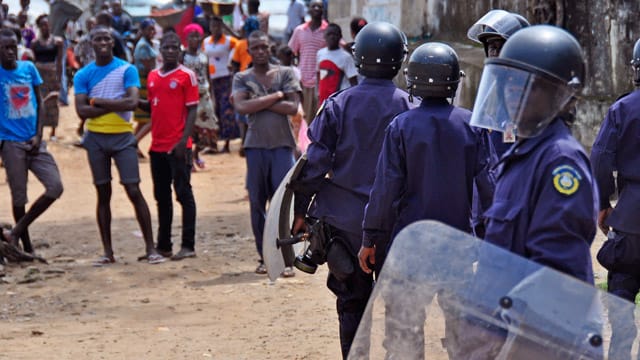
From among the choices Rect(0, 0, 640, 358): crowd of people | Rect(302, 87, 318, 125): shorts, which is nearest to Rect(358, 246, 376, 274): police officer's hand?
Rect(0, 0, 640, 358): crowd of people

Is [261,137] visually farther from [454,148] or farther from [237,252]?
[454,148]

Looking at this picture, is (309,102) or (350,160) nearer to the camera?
(350,160)

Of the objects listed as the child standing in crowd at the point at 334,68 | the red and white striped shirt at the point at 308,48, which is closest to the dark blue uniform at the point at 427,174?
the child standing in crowd at the point at 334,68

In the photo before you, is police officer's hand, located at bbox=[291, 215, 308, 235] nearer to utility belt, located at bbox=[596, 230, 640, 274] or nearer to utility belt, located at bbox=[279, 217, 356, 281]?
utility belt, located at bbox=[279, 217, 356, 281]

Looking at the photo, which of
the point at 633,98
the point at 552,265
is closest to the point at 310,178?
the point at 633,98

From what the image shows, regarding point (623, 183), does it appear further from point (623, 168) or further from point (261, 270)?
point (261, 270)

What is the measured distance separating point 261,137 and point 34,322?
2285mm

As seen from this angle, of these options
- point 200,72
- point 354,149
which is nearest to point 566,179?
point 354,149

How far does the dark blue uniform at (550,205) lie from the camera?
3.47m

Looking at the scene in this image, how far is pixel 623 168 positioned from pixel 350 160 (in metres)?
1.34

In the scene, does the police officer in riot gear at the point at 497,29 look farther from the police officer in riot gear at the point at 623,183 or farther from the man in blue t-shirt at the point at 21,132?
the man in blue t-shirt at the point at 21,132

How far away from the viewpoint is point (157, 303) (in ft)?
27.9

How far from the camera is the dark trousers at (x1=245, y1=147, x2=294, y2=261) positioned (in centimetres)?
905

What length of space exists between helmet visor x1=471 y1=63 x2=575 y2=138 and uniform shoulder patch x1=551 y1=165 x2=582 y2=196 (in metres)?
0.15
